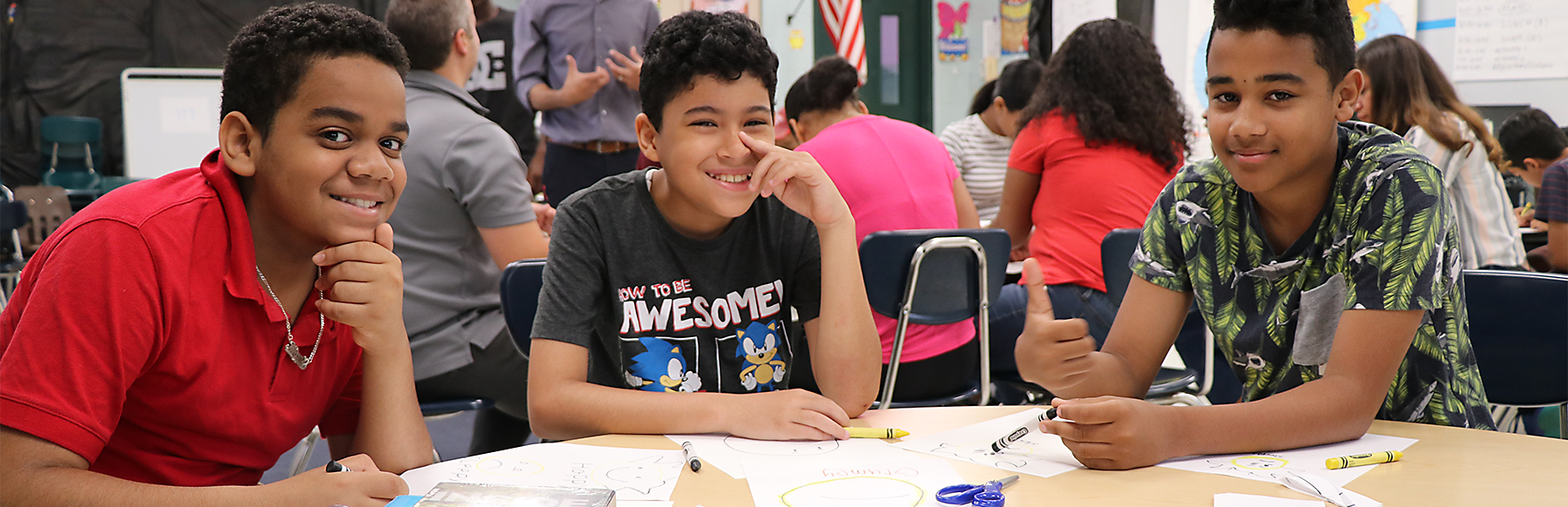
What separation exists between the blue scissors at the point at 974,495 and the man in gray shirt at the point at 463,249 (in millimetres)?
1418

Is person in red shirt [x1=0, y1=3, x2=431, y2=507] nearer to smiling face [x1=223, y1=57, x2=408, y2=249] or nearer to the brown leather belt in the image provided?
smiling face [x1=223, y1=57, x2=408, y2=249]

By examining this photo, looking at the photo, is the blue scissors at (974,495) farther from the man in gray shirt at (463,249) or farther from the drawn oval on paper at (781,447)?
the man in gray shirt at (463,249)

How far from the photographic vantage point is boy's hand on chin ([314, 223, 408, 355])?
1125mm

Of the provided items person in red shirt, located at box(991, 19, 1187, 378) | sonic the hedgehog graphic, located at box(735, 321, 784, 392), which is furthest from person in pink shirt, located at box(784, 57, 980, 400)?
sonic the hedgehog graphic, located at box(735, 321, 784, 392)

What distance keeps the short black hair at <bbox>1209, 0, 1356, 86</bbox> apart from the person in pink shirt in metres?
1.34

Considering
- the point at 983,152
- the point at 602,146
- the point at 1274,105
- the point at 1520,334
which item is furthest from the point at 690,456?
the point at 983,152

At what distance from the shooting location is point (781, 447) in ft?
3.73

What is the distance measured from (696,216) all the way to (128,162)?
7538 mm

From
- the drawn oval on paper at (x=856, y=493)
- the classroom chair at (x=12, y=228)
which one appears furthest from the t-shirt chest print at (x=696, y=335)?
the classroom chair at (x=12, y=228)

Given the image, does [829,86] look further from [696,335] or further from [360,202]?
[360,202]

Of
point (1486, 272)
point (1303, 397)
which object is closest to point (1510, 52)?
point (1486, 272)

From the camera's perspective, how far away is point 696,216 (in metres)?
1.56

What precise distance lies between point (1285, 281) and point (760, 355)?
772 millimetres

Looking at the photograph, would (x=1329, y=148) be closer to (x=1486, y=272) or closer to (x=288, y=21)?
(x=1486, y=272)
